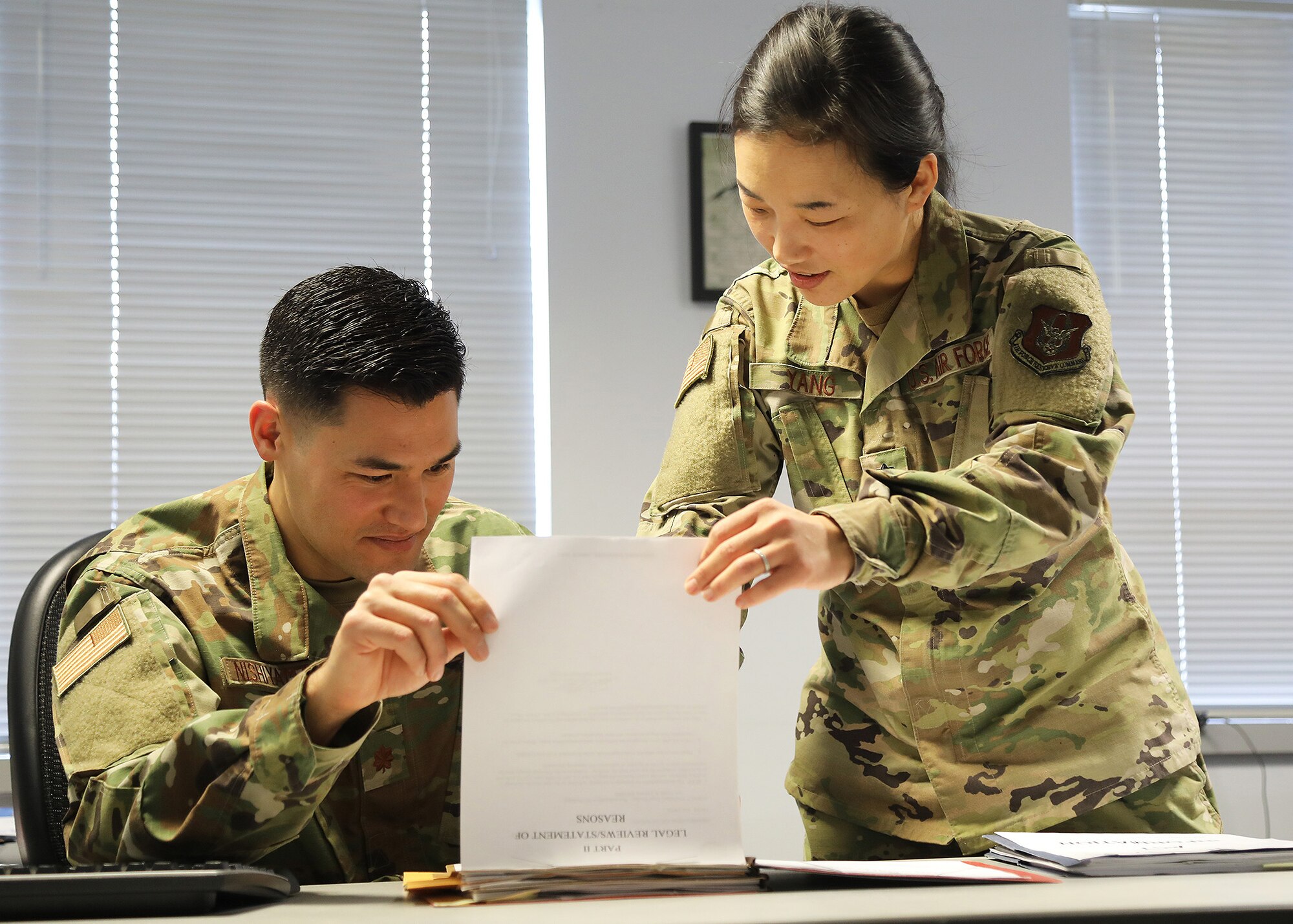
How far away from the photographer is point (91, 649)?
1.25 metres

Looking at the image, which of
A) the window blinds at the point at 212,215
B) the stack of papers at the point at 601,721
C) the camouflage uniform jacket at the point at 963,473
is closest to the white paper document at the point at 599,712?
the stack of papers at the point at 601,721

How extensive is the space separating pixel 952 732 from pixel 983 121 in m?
2.22

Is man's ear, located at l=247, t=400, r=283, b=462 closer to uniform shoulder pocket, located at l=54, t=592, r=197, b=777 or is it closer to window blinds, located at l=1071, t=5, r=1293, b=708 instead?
uniform shoulder pocket, located at l=54, t=592, r=197, b=777

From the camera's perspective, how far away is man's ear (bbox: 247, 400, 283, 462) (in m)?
1.41

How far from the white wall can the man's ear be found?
1480 mm

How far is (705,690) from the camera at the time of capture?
3.36ft

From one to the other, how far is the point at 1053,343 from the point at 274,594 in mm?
899

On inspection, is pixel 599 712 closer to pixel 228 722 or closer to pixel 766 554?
pixel 766 554

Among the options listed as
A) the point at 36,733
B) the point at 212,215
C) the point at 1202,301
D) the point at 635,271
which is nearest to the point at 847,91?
the point at 36,733

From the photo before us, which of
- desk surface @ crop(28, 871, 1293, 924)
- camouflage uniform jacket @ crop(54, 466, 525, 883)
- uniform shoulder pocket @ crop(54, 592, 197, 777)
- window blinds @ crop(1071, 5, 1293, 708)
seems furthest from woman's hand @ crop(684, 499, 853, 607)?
window blinds @ crop(1071, 5, 1293, 708)

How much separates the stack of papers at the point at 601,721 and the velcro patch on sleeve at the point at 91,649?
46cm

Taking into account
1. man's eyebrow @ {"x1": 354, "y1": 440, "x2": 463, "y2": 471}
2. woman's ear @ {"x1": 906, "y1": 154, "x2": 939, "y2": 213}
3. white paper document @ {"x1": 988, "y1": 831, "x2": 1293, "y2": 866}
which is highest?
woman's ear @ {"x1": 906, "y1": 154, "x2": 939, "y2": 213}

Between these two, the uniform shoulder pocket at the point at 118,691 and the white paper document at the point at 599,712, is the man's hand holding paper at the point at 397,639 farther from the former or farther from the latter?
the uniform shoulder pocket at the point at 118,691

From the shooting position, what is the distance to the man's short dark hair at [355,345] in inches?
54.2
